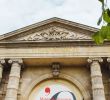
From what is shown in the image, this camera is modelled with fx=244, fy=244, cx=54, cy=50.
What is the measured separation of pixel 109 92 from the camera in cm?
1330

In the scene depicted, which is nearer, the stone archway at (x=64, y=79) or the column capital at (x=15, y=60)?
the stone archway at (x=64, y=79)

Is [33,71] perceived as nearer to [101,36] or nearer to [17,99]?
[17,99]

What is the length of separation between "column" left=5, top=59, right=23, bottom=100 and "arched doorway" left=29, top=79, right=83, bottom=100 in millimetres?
1280

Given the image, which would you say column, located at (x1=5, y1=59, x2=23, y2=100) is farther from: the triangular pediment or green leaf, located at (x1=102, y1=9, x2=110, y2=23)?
green leaf, located at (x1=102, y1=9, x2=110, y2=23)

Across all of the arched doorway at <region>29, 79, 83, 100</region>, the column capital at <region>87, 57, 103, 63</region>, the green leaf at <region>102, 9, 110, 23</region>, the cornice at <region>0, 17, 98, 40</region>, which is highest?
the cornice at <region>0, 17, 98, 40</region>

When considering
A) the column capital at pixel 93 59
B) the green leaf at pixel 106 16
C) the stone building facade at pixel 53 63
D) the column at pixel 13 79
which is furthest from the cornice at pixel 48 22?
the green leaf at pixel 106 16

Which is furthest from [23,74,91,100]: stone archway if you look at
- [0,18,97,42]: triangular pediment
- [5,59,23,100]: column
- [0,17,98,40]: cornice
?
[0,17,98,40]: cornice

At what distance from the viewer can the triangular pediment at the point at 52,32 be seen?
14523 millimetres

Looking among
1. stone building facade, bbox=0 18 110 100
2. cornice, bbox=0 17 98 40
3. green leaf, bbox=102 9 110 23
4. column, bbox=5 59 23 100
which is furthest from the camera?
cornice, bbox=0 17 98 40

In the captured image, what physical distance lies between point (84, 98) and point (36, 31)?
16.2ft

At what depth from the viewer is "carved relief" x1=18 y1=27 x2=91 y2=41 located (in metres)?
14.5

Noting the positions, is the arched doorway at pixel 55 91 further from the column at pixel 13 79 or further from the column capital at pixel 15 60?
the column capital at pixel 15 60

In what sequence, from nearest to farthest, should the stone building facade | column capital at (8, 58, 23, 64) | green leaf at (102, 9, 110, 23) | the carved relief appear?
green leaf at (102, 9, 110, 23)
the stone building facade
column capital at (8, 58, 23, 64)
the carved relief

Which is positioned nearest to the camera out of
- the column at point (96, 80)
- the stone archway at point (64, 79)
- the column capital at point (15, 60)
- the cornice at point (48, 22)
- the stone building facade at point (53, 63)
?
the column at point (96, 80)
